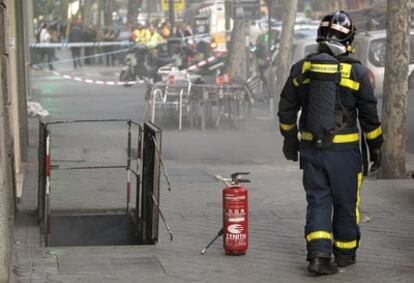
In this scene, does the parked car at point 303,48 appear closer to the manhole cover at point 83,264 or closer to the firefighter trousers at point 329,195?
the manhole cover at point 83,264

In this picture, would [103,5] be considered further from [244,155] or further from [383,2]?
[244,155]

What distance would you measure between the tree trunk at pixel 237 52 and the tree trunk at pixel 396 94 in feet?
52.0

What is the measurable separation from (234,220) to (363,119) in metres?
1.30

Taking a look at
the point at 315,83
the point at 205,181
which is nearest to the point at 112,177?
the point at 205,181

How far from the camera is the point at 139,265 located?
27.1ft

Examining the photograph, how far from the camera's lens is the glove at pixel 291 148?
26.2 ft

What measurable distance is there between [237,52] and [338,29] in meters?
21.5

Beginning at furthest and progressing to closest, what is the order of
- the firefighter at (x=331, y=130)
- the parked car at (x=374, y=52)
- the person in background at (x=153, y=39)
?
the person in background at (x=153, y=39), the parked car at (x=374, y=52), the firefighter at (x=331, y=130)

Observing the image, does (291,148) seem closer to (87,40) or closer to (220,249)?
(220,249)

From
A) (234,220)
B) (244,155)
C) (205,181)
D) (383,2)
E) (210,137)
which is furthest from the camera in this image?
(383,2)

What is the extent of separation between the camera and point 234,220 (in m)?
8.41

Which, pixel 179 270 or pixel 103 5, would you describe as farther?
pixel 103 5

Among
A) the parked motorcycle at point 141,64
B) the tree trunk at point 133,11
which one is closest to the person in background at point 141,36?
the parked motorcycle at point 141,64

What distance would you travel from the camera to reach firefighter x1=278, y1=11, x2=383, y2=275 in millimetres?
7734
